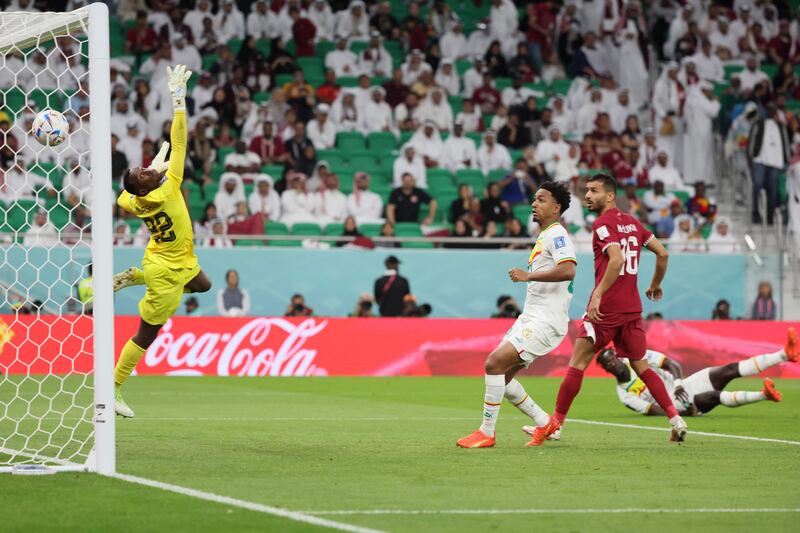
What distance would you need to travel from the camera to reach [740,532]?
675 centimetres

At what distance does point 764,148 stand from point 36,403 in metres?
17.1

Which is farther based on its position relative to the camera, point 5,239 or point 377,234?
point 377,234

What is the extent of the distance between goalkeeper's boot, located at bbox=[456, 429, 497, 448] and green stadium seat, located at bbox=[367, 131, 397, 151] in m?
17.1

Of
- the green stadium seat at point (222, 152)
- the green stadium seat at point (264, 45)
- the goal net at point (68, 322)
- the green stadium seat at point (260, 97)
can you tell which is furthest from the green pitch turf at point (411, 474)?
the green stadium seat at point (264, 45)

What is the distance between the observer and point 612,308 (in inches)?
443

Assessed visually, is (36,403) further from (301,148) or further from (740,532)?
(301,148)

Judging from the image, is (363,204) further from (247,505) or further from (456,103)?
(247,505)

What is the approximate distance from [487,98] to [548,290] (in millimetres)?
18569

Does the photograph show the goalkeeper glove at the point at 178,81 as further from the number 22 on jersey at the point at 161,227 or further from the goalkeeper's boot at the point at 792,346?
the goalkeeper's boot at the point at 792,346

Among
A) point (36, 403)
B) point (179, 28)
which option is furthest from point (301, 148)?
point (36, 403)

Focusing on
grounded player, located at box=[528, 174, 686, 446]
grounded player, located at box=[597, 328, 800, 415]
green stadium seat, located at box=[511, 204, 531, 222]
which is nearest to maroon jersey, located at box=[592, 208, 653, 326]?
grounded player, located at box=[528, 174, 686, 446]

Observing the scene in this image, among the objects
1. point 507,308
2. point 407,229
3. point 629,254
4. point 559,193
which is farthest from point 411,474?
point 407,229

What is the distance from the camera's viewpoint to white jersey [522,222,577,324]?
10.8m

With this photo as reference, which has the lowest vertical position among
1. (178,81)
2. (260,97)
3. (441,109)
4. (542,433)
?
(542,433)
